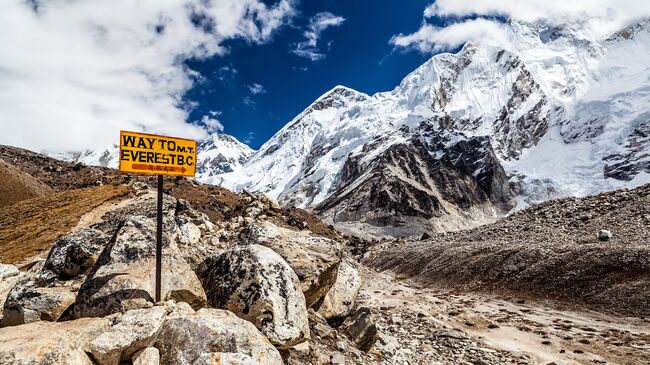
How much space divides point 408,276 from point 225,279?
36272mm

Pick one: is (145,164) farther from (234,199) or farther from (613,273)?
(234,199)

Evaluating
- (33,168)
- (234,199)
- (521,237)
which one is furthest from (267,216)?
(33,168)

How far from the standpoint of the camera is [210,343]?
770 centimetres

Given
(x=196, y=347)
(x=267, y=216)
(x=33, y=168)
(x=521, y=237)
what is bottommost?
(x=196, y=347)

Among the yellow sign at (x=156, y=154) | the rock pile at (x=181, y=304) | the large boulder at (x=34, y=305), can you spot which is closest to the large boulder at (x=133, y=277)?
the rock pile at (x=181, y=304)

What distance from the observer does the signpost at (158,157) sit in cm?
995

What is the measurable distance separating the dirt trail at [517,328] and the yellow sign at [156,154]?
9.60 m

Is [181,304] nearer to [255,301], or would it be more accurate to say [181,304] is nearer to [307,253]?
[255,301]

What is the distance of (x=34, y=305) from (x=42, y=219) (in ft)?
88.9

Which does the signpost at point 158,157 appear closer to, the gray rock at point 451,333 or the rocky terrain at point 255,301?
the rocky terrain at point 255,301

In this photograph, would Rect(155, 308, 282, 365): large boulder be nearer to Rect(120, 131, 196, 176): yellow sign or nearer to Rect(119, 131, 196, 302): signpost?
Rect(119, 131, 196, 302): signpost

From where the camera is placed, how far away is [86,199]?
3559 centimetres

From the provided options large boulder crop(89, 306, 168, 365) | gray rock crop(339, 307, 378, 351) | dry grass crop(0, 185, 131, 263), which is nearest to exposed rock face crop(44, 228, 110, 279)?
large boulder crop(89, 306, 168, 365)

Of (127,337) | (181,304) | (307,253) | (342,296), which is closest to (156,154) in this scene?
(181,304)
